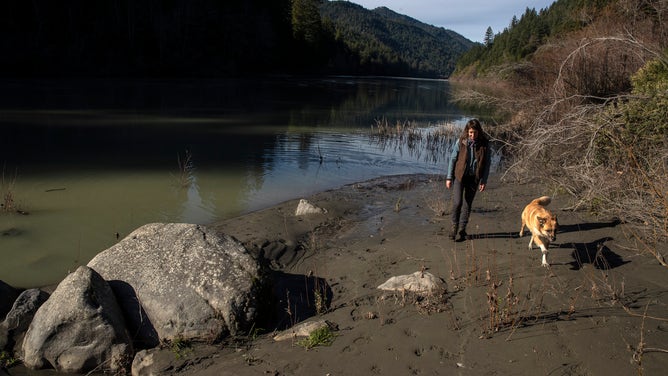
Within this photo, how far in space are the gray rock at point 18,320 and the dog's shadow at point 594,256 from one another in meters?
6.95

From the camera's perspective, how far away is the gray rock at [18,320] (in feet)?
16.5

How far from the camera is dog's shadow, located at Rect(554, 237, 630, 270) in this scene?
5.99m

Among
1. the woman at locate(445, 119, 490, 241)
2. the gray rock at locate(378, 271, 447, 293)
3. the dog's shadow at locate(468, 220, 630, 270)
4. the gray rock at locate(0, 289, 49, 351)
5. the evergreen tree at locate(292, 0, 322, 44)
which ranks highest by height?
the evergreen tree at locate(292, 0, 322, 44)

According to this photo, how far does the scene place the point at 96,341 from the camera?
4.74 metres

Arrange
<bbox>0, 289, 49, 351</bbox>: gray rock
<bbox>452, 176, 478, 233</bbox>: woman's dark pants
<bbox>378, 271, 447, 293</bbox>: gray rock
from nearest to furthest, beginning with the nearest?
1. <bbox>0, 289, 49, 351</bbox>: gray rock
2. <bbox>378, 271, 447, 293</bbox>: gray rock
3. <bbox>452, 176, 478, 233</bbox>: woman's dark pants

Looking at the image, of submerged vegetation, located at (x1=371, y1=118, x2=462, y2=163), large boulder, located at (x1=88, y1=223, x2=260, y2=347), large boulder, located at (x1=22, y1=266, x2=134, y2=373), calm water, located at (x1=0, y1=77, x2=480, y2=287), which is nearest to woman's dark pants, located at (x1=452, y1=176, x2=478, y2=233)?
large boulder, located at (x1=88, y1=223, x2=260, y2=347)

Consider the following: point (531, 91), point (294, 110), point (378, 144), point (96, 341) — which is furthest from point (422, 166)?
point (294, 110)

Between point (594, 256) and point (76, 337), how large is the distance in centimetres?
693

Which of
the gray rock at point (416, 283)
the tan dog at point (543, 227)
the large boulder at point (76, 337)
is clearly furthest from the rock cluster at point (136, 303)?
the tan dog at point (543, 227)

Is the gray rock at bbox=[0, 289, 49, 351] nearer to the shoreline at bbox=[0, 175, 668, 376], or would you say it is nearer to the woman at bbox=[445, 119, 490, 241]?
the shoreline at bbox=[0, 175, 668, 376]

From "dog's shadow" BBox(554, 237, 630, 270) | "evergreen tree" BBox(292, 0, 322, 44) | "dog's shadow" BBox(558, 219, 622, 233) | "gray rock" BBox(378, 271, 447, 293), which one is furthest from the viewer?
"evergreen tree" BBox(292, 0, 322, 44)

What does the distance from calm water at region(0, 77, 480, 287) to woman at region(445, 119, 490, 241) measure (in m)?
5.22

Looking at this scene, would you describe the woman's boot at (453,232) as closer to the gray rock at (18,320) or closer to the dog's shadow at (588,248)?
the dog's shadow at (588,248)

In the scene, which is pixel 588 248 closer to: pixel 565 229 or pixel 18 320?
pixel 565 229
